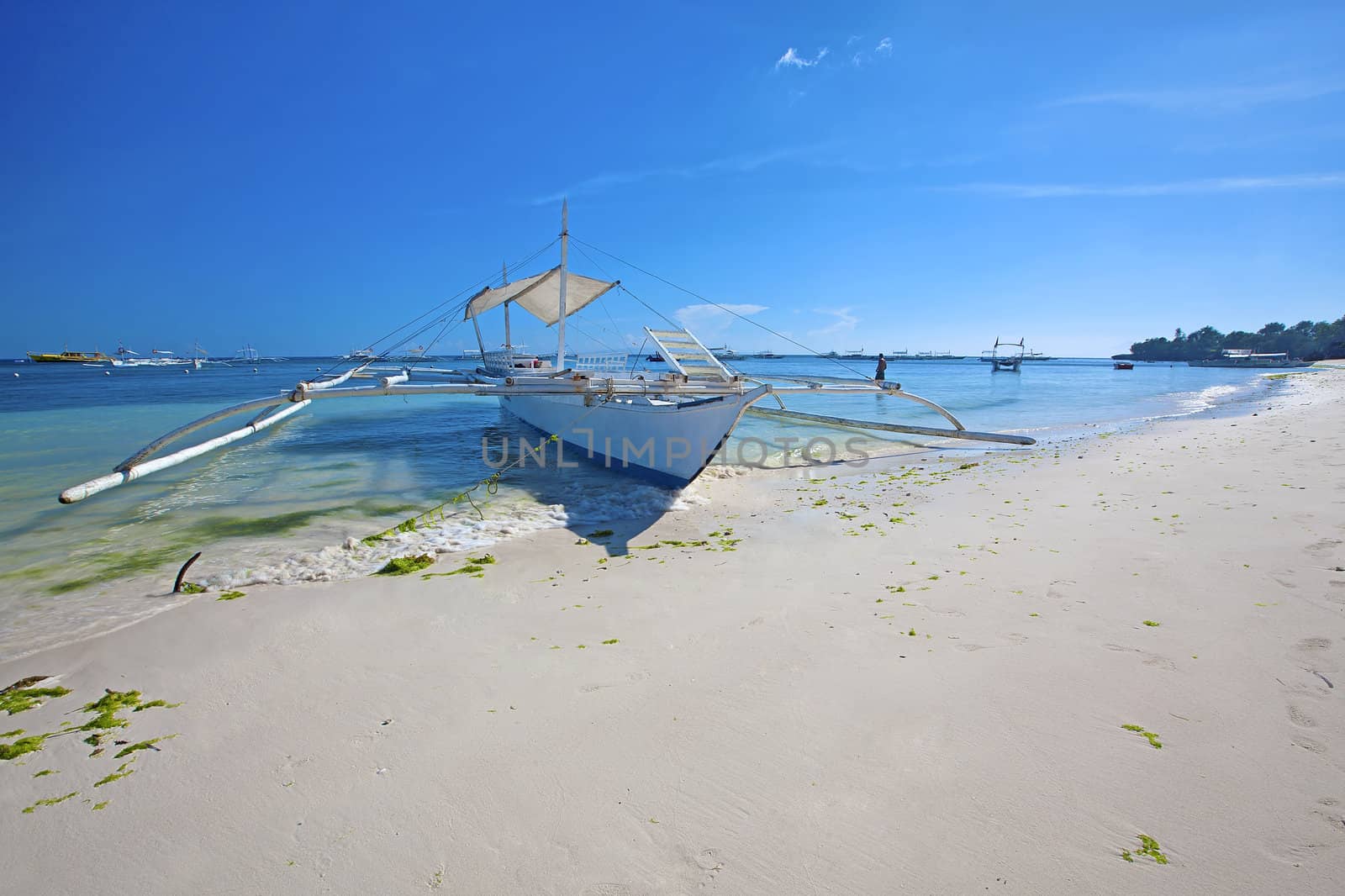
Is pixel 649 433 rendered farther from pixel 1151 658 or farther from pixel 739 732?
pixel 1151 658

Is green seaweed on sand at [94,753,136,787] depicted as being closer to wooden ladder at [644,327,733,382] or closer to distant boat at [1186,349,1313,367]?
wooden ladder at [644,327,733,382]

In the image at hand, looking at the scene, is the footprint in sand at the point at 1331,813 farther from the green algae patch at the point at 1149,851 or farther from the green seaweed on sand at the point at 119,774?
the green seaweed on sand at the point at 119,774

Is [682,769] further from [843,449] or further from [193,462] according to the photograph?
[193,462]

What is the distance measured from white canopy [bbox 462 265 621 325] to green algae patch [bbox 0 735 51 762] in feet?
42.2

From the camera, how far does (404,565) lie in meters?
5.24

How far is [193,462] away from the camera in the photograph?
37.9ft

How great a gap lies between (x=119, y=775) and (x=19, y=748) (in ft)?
2.33

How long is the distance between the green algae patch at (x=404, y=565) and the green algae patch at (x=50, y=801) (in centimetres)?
281

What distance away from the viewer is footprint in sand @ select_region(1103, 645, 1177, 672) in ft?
9.24

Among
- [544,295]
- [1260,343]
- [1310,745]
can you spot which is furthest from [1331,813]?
[1260,343]

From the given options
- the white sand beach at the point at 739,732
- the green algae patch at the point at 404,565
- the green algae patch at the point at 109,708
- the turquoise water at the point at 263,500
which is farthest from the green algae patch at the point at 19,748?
the green algae patch at the point at 404,565

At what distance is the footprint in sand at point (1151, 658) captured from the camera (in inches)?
111

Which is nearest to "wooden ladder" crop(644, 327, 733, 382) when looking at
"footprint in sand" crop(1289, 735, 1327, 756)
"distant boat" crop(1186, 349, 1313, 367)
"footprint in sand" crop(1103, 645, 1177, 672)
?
"footprint in sand" crop(1103, 645, 1177, 672)

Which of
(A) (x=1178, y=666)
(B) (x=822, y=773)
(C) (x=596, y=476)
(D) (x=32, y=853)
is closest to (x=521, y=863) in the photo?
(B) (x=822, y=773)
